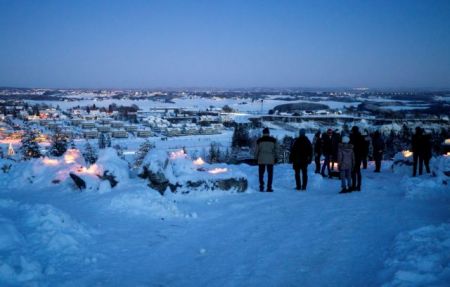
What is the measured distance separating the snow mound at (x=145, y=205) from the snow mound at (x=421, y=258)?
475 cm

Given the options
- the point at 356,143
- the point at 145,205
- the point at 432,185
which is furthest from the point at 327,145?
the point at 145,205

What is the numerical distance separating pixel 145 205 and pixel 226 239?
269cm

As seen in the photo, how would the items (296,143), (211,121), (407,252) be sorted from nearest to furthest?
(407,252) → (296,143) → (211,121)

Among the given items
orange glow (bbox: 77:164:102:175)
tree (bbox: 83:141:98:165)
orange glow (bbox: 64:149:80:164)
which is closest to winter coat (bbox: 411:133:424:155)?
orange glow (bbox: 77:164:102:175)

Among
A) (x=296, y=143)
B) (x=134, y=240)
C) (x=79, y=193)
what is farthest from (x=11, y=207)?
(x=296, y=143)

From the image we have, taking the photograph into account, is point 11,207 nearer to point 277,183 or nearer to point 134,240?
point 134,240

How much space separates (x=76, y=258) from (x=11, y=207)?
3472mm

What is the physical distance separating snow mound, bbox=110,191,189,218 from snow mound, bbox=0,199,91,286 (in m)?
1.83

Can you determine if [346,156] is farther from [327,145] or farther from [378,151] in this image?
[378,151]

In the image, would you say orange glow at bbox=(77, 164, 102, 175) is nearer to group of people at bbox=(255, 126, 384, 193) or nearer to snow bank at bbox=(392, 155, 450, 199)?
group of people at bbox=(255, 126, 384, 193)

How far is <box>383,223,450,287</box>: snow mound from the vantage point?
5.12 m

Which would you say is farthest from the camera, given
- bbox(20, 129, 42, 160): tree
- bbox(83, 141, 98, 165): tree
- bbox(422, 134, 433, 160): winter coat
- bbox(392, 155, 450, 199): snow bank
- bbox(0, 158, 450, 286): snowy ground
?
bbox(20, 129, 42, 160): tree

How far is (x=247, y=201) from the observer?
1046 centimetres

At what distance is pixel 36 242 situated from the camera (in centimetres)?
657
